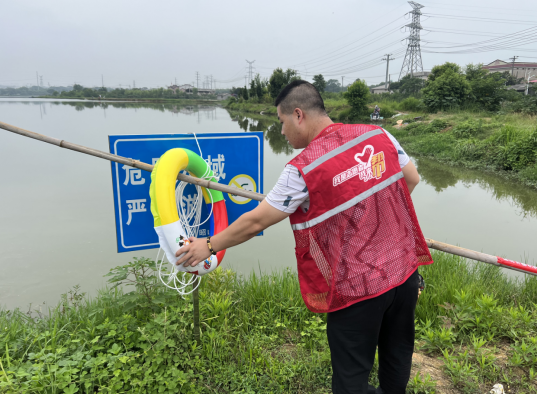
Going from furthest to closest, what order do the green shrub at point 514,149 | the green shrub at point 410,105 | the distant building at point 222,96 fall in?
the distant building at point 222,96 < the green shrub at point 410,105 < the green shrub at point 514,149

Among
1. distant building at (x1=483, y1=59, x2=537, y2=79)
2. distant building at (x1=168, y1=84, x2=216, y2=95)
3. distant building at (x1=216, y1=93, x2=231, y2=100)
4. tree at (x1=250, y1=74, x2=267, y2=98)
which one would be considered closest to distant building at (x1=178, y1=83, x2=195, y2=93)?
distant building at (x1=168, y1=84, x2=216, y2=95)

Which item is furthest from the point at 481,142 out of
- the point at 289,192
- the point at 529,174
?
the point at 289,192

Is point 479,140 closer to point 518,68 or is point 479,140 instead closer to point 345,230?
point 345,230

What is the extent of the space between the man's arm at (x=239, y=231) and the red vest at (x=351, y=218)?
0.44 ft

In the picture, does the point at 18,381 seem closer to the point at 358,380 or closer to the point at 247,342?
the point at 247,342

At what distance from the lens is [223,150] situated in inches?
89.7

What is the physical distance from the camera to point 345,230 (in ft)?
4.19

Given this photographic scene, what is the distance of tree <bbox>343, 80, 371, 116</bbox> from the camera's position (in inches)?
790

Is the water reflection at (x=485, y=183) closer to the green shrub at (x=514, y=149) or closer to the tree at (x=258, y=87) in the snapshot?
the green shrub at (x=514, y=149)

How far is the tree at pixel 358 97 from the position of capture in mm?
20078

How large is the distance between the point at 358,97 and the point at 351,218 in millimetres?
20429

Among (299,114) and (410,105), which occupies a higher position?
(410,105)

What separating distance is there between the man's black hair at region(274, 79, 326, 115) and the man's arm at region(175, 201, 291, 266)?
47cm

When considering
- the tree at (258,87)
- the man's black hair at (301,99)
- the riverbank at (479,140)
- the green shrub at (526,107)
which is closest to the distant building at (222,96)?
the tree at (258,87)
